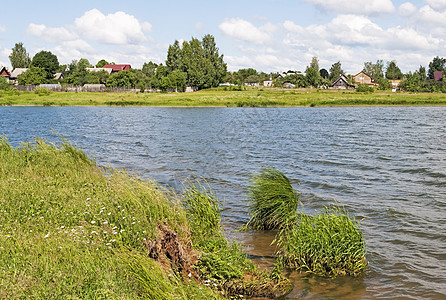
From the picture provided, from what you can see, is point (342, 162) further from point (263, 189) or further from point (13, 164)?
point (13, 164)

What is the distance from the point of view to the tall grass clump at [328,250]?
10.2m

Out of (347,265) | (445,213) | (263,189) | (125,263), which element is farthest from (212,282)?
(445,213)

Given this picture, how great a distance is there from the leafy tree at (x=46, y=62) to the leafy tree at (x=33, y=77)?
4.44 m

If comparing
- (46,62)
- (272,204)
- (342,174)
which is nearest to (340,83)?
(46,62)

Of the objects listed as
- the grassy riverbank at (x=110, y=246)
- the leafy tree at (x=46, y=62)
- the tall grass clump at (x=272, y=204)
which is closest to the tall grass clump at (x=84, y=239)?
the grassy riverbank at (x=110, y=246)

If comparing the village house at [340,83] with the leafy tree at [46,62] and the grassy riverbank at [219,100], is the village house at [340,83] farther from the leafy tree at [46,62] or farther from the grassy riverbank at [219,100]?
the leafy tree at [46,62]

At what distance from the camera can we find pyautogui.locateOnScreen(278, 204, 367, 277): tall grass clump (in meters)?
10.2

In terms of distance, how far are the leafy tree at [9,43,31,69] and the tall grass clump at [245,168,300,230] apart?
188 metres

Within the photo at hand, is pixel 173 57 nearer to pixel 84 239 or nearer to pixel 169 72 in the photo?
pixel 169 72

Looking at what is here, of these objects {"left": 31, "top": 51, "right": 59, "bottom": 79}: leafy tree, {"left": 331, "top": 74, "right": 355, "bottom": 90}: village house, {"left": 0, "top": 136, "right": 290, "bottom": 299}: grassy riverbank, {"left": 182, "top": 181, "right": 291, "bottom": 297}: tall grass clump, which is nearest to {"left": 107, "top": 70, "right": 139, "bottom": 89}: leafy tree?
{"left": 31, "top": 51, "right": 59, "bottom": 79}: leafy tree

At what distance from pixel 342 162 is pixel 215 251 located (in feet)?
62.8

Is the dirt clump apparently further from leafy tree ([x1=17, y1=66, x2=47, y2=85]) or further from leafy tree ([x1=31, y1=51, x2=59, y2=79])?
leafy tree ([x1=31, y1=51, x2=59, y2=79])

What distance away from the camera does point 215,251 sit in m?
9.55

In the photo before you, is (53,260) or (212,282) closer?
(53,260)
